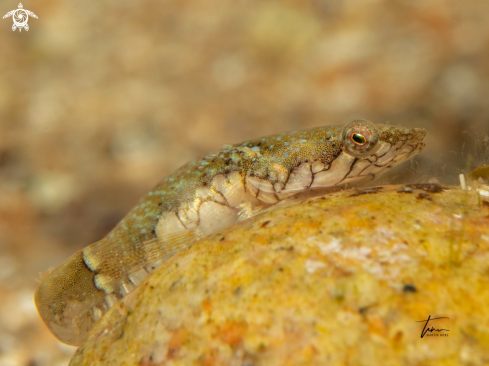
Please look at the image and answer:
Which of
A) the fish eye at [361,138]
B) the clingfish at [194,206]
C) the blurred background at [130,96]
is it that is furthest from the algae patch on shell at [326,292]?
the blurred background at [130,96]

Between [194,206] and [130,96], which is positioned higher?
[130,96]

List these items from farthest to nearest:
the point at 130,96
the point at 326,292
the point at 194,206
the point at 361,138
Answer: the point at 130,96
the point at 194,206
the point at 361,138
the point at 326,292

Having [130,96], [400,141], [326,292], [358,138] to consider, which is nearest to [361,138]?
[358,138]

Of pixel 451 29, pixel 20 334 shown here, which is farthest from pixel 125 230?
pixel 451 29

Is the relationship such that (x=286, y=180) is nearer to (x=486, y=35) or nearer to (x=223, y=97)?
(x=223, y=97)

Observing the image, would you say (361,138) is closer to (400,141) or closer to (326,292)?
(400,141)

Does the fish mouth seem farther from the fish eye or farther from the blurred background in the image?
the blurred background

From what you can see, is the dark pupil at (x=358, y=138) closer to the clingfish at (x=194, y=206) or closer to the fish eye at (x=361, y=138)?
the fish eye at (x=361, y=138)
